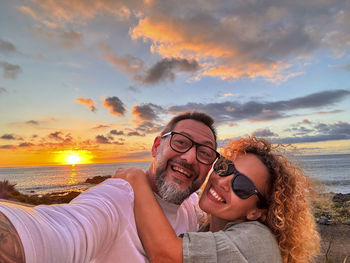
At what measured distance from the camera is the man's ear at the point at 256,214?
318 cm

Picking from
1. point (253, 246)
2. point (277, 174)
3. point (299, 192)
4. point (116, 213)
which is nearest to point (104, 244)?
point (116, 213)

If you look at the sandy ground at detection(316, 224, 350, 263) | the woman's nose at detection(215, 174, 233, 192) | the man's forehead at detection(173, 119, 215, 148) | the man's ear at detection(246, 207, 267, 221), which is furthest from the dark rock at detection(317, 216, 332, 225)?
the woman's nose at detection(215, 174, 233, 192)

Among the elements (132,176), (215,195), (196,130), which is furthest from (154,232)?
(196,130)

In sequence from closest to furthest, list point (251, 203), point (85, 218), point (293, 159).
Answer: point (85, 218), point (251, 203), point (293, 159)

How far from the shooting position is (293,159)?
3.44 metres

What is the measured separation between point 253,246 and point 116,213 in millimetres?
1293

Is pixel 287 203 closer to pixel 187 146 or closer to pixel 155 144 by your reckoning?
pixel 187 146

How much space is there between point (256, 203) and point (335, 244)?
12.1 m

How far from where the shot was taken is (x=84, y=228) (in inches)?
64.8

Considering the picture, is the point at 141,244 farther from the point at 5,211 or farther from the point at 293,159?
the point at 293,159

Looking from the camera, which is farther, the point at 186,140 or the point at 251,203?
the point at 186,140

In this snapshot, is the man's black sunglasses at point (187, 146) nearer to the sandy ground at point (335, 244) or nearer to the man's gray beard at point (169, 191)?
the man's gray beard at point (169, 191)

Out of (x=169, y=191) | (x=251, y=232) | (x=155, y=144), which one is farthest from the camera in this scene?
(x=155, y=144)

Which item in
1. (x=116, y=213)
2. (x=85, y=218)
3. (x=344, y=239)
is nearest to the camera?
(x=85, y=218)
